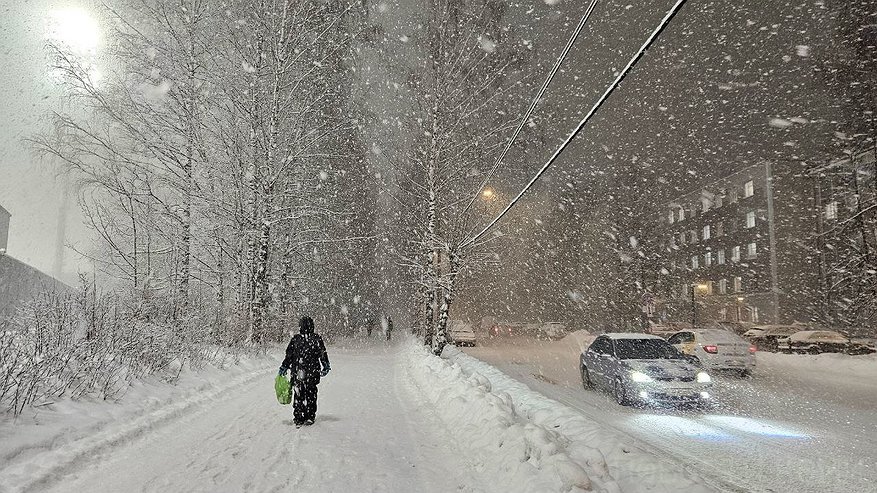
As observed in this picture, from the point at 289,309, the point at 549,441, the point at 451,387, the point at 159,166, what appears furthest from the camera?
the point at 289,309

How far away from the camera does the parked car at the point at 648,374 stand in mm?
11062

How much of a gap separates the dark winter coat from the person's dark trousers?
0.09m

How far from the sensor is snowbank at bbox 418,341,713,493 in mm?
4941

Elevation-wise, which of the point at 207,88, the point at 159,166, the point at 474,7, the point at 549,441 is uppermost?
the point at 474,7

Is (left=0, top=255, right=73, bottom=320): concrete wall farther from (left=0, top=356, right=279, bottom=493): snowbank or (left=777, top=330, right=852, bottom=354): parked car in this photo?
(left=777, top=330, right=852, bottom=354): parked car

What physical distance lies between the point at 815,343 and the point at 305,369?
95.5ft

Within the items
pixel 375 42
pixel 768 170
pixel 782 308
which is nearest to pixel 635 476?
pixel 375 42

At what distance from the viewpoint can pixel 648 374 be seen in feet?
37.1

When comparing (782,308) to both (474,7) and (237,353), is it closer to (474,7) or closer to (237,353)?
(474,7)

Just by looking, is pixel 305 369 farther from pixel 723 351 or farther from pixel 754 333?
pixel 754 333

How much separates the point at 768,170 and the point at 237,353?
160ft

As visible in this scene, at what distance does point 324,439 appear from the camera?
750 centimetres

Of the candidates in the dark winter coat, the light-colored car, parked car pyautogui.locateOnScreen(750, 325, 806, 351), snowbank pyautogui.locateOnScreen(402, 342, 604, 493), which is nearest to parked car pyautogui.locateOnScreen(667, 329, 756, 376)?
snowbank pyautogui.locateOnScreen(402, 342, 604, 493)

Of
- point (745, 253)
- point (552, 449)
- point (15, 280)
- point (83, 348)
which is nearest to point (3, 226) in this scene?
point (15, 280)
